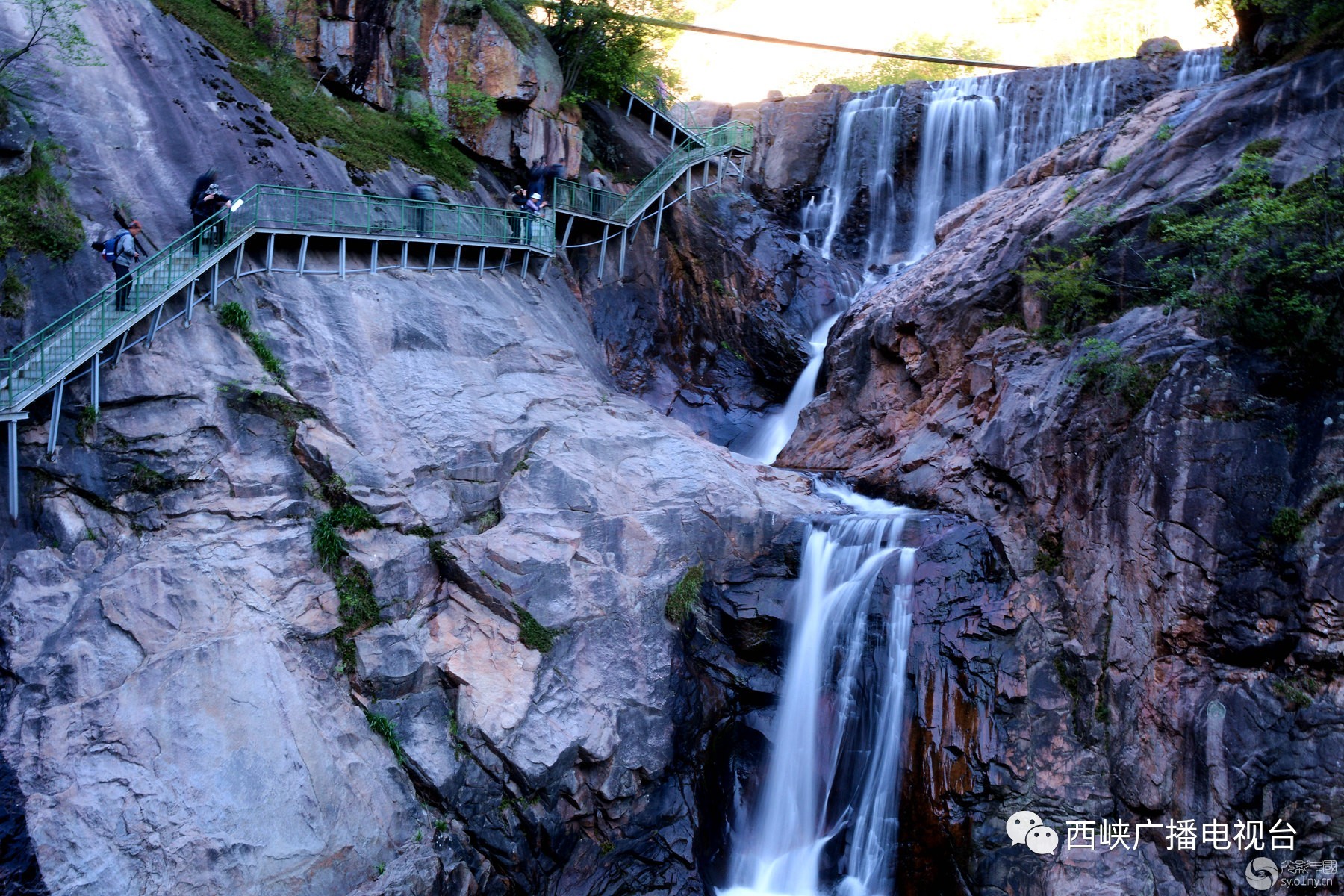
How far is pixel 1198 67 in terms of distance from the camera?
1093 inches

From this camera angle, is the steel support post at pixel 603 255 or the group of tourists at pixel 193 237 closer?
the group of tourists at pixel 193 237

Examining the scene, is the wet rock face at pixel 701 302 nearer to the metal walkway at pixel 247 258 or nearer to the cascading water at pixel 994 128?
the metal walkway at pixel 247 258

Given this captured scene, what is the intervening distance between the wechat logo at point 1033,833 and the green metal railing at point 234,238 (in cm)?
1524

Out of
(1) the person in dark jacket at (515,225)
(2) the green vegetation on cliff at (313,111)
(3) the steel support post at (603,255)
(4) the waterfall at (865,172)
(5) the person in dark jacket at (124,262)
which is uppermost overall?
(4) the waterfall at (865,172)

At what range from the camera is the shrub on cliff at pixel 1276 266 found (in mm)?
13531

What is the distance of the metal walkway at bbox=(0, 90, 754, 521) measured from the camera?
1356 cm

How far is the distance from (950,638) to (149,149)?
16.9 meters

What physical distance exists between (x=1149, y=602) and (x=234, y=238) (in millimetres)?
16171

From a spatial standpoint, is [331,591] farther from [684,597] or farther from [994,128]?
[994,128]

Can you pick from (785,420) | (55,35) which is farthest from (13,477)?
(785,420)

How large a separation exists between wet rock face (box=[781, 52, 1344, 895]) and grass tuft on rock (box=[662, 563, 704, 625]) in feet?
12.7

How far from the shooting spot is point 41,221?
15070 mm

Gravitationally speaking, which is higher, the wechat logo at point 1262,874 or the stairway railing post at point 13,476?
the stairway railing post at point 13,476

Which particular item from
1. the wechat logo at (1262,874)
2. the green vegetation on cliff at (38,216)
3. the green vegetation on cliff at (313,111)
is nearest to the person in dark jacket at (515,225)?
the green vegetation on cliff at (313,111)
